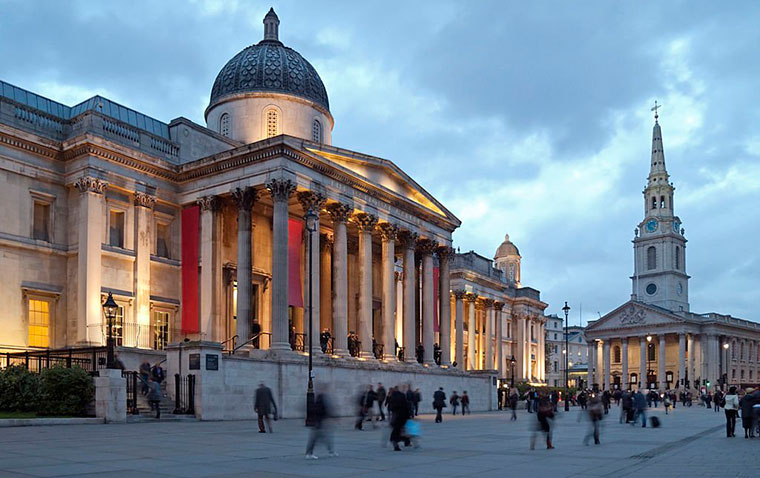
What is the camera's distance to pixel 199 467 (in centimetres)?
1455

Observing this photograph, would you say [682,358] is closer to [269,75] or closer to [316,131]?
[316,131]

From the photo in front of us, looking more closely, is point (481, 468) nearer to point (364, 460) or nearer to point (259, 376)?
point (364, 460)

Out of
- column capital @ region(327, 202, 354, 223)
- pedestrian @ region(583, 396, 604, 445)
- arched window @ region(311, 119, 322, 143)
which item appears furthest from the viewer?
arched window @ region(311, 119, 322, 143)

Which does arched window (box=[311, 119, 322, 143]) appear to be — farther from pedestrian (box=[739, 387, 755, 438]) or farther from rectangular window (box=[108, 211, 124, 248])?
pedestrian (box=[739, 387, 755, 438])

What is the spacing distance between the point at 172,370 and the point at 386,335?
650 inches

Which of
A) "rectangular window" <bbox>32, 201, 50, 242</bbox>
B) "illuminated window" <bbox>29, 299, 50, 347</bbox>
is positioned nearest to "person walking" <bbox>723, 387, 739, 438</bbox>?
"illuminated window" <bbox>29, 299, 50, 347</bbox>

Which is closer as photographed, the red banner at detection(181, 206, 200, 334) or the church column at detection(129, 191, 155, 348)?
the church column at detection(129, 191, 155, 348)

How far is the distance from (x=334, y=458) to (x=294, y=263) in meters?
21.2

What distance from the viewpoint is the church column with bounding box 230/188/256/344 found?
36219 mm

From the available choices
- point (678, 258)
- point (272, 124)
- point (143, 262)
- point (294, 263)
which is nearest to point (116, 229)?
point (143, 262)

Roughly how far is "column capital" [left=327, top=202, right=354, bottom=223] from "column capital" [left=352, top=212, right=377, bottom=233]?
5.27ft

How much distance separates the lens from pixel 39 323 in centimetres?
3459

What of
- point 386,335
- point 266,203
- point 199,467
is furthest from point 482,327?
point 199,467

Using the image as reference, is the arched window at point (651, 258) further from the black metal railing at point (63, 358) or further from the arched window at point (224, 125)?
the black metal railing at point (63, 358)
